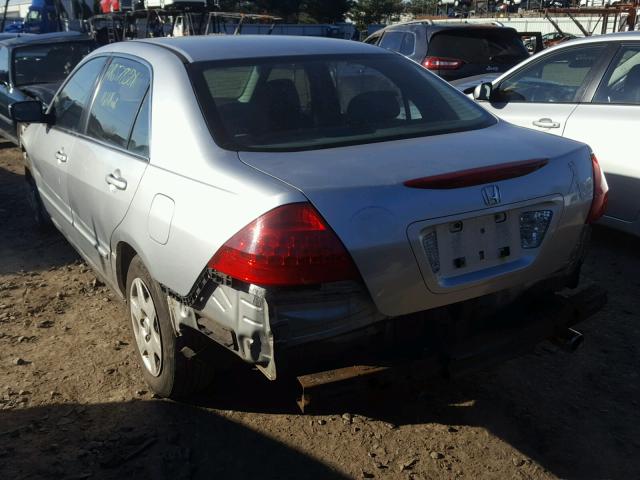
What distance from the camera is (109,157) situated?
3395mm

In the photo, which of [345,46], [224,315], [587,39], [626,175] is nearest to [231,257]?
[224,315]

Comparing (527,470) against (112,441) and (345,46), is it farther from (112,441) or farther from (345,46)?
(345,46)

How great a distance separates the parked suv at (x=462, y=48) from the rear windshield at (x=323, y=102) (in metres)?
5.73

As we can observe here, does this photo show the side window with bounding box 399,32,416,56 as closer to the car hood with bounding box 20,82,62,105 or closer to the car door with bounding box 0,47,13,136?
the car hood with bounding box 20,82,62,105

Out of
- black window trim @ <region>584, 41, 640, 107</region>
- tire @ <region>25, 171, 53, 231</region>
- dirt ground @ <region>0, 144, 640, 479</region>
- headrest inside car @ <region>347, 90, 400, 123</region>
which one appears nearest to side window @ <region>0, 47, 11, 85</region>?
tire @ <region>25, 171, 53, 231</region>

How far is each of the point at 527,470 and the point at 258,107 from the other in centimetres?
195

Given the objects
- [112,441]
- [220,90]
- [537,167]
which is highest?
[220,90]

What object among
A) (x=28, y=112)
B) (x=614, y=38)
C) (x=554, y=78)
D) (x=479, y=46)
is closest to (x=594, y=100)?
(x=614, y=38)

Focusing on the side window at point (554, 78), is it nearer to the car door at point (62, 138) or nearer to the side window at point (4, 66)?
the car door at point (62, 138)

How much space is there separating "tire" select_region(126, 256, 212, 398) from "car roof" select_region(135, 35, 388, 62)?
3.52ft

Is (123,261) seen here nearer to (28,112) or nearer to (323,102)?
(323,102)

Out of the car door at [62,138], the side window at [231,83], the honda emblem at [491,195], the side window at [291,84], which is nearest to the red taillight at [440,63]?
the car door at [62,138]

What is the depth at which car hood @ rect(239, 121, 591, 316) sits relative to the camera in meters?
2.28

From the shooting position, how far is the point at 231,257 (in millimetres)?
2299
